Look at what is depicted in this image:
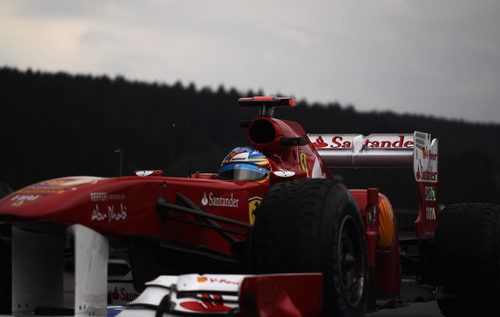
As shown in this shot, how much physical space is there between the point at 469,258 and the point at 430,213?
1292 mm

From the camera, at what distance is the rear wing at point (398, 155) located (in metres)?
9.61

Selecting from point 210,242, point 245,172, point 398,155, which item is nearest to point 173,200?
point 210,242

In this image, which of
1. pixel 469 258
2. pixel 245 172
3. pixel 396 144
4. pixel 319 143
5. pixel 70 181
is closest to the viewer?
pixel 70 181

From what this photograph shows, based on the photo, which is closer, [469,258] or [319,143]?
[469,258]

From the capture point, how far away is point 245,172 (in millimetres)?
7727

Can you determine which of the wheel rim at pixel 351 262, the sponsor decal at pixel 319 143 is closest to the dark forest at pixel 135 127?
the sponsor decal at pixel 319 143

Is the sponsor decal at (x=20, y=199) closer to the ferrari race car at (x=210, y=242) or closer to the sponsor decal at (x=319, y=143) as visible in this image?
the ferrari race car at (x=210, y=242)

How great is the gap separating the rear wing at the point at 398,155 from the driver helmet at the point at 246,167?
7.44ft

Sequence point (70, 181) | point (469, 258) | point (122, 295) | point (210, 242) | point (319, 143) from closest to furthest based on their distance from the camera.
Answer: point (70, 181), point (210, 242), point (122, 295), point (469, 258), point (319, 143)

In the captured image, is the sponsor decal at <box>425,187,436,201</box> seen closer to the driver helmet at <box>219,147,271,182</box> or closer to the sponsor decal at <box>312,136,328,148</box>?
the sponsor decal at <box>312,136,328,148</box>

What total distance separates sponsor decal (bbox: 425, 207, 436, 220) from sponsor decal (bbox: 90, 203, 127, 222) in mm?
4793

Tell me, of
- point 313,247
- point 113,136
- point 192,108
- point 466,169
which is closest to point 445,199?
point 466,169


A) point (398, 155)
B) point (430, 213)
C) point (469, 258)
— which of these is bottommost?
point (469, 258)

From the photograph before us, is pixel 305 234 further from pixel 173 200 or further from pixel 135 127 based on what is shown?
pixel 135 127
